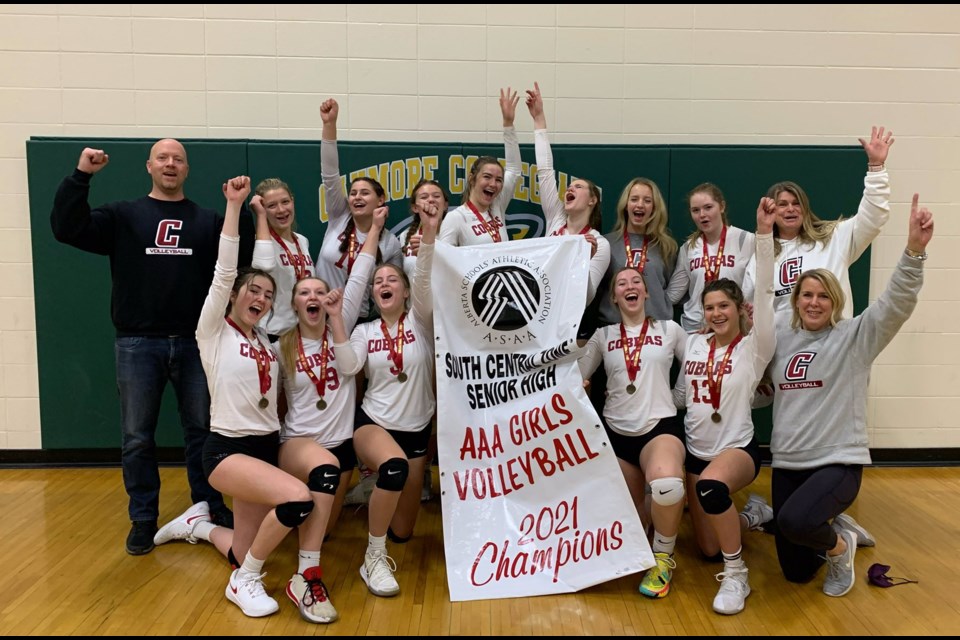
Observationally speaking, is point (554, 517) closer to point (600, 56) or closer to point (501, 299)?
point (501, 299)

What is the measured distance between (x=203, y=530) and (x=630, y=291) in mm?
2503

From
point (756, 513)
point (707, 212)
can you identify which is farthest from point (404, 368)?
point (756, 513)

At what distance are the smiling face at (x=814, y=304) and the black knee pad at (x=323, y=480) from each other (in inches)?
90.0

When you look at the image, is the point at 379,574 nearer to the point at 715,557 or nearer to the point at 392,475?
the point at 392,475

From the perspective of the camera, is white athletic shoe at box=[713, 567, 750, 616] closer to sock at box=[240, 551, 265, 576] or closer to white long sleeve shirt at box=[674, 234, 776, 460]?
white long sleeve shirt at box=[674, 234, 776, 460]

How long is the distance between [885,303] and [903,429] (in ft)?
8.89

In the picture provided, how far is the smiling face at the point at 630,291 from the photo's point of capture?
3701 mm

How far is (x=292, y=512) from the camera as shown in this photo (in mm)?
3125

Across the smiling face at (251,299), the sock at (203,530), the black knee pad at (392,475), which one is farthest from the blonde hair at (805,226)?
the sock at (203,530)

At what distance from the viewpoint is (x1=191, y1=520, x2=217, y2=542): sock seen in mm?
3850

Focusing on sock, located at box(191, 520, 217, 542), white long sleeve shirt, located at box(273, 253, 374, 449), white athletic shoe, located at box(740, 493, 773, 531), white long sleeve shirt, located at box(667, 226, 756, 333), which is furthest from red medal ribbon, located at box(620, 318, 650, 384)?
sock, located at box(191, 520, 217, 542)

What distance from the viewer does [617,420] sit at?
3738 millimetres

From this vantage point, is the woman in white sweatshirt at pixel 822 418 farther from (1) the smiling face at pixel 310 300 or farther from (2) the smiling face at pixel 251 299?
(2) the smiling face at pixel 251 299

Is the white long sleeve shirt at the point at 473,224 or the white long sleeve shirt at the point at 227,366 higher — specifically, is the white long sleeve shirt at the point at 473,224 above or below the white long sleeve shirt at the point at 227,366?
above
